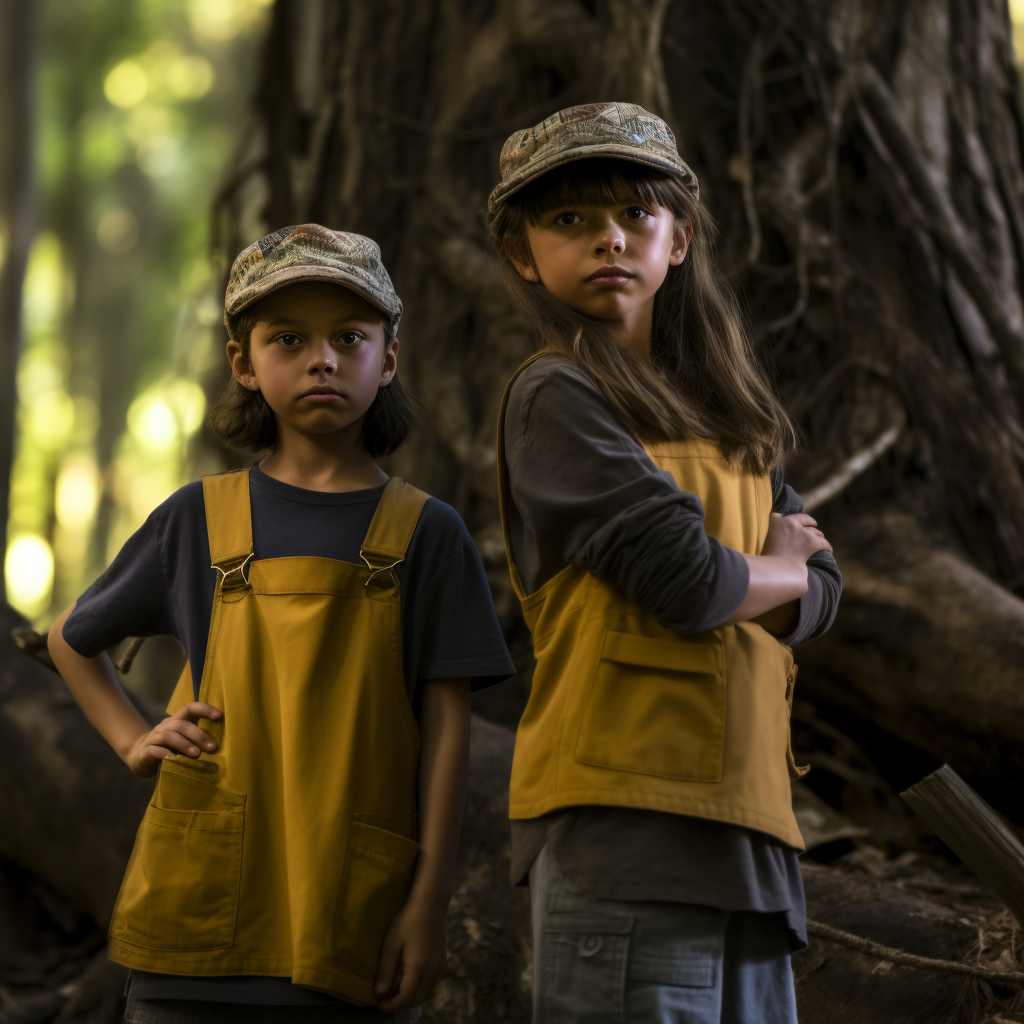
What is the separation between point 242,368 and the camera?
1786 millimetres

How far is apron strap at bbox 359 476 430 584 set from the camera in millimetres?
1631

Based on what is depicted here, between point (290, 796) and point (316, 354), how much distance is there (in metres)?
0.65

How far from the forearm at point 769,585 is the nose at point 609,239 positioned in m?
0.48

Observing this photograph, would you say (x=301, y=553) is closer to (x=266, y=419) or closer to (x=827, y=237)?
(x=266, y=419)

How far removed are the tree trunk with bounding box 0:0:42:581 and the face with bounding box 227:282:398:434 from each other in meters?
2.71

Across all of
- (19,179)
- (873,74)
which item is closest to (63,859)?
(873,74)

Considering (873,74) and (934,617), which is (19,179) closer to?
(873,74)

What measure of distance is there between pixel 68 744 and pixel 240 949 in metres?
1.71

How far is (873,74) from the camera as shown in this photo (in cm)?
337

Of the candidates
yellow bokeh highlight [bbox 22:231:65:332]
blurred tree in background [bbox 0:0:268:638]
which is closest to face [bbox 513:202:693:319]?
blurred tree in background [bbox 0:0:268:638]

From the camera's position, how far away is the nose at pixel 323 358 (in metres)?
1.66

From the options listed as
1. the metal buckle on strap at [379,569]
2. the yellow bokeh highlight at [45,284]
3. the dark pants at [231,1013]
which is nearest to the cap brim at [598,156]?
the metal buckle on strap at [379,569]

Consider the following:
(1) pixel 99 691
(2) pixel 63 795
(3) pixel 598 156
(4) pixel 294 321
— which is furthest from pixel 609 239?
(2) pixel 63 795

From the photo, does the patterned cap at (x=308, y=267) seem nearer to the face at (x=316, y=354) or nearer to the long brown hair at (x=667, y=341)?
the face at (x=316, y=354)
